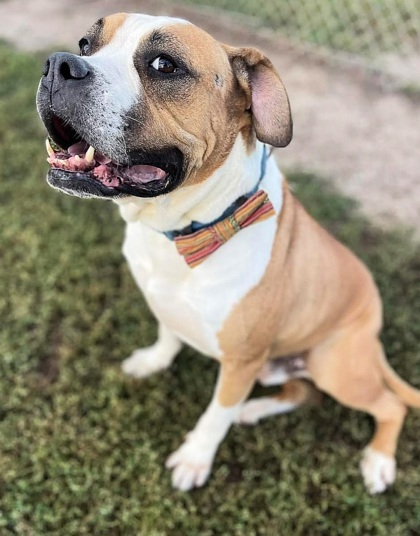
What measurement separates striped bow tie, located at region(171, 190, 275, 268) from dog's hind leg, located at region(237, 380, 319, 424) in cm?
121

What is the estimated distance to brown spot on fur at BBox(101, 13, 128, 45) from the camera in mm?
2191

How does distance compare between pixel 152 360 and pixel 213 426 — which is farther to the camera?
pixel 152 360

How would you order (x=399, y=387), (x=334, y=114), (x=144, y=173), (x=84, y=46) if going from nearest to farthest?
1. (x=144, y=173)
2. (x=84, y=46)
3. (x=399, y=387)
4. (x=334, y=114)

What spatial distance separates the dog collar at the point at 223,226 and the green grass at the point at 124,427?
1.24 metres

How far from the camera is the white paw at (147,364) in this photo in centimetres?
346

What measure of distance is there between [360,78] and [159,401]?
155 inches

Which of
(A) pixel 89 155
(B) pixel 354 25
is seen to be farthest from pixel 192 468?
(B) pixel 354 25

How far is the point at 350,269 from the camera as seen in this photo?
303 cm

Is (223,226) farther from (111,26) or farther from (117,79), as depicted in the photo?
(111,26)

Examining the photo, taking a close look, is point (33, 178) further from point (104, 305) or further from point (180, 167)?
point (180, 167)

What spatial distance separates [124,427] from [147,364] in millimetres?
389

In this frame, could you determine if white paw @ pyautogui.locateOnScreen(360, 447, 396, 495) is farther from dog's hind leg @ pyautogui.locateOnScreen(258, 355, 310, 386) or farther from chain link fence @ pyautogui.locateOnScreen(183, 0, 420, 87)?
chain link fence @ pyautogui.locateOnScreen(183, 0, 420, 87)

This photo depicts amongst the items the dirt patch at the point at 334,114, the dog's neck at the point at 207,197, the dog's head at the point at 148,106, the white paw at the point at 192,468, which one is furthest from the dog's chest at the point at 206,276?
the dirt patch at the point at 334,114

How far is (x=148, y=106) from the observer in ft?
6.79
